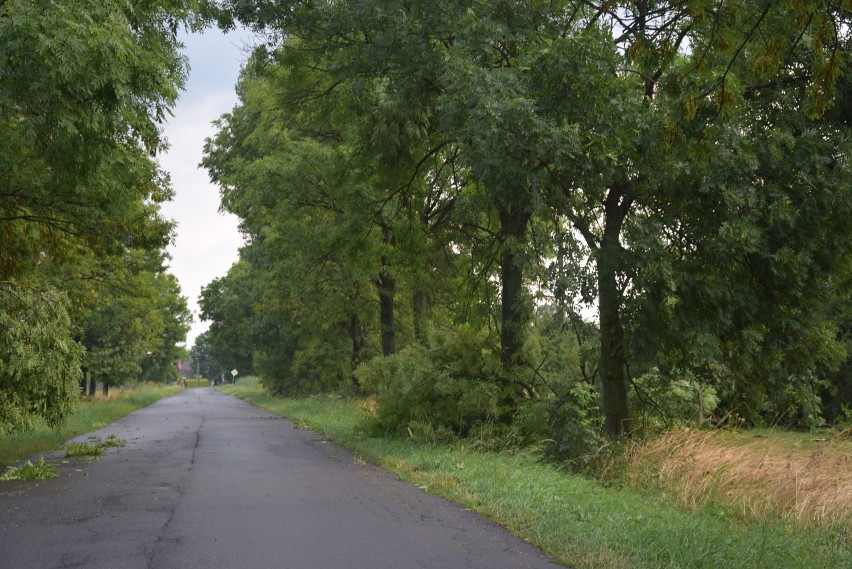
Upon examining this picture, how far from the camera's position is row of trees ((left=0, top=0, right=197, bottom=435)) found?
27.5 feet

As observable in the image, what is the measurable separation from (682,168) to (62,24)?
25.9 ft

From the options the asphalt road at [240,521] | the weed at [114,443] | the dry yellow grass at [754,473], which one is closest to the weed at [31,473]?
the asphalt road at [240,521]

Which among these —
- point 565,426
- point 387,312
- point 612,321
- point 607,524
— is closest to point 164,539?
point 607,524

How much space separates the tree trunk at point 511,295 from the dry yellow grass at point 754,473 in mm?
3578

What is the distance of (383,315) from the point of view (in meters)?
26.9

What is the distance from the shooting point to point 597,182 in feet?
36.4

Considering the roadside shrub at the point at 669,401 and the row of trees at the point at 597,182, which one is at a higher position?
the row of trees at the point at 597,182

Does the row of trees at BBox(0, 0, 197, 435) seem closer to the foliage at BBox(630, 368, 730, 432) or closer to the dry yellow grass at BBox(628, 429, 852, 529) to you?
the dry yellow grass at BBox(628, 429, 852, 529)

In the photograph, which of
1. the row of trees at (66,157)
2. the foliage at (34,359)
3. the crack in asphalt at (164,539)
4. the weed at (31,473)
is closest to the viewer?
the crack in asphalt at (164,539)

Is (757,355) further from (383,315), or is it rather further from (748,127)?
(383,315)

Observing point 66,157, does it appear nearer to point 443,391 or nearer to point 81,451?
point 81,451

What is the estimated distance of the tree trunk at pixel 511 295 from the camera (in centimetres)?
1509

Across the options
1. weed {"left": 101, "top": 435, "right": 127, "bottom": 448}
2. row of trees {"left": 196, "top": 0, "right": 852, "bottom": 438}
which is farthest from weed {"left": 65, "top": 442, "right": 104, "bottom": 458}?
row of trees {"left": 196, "top": 0, "right": 852, "bottom": 438}

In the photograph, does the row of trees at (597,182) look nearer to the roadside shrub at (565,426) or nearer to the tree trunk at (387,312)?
the roadside shrub at (565,426)
